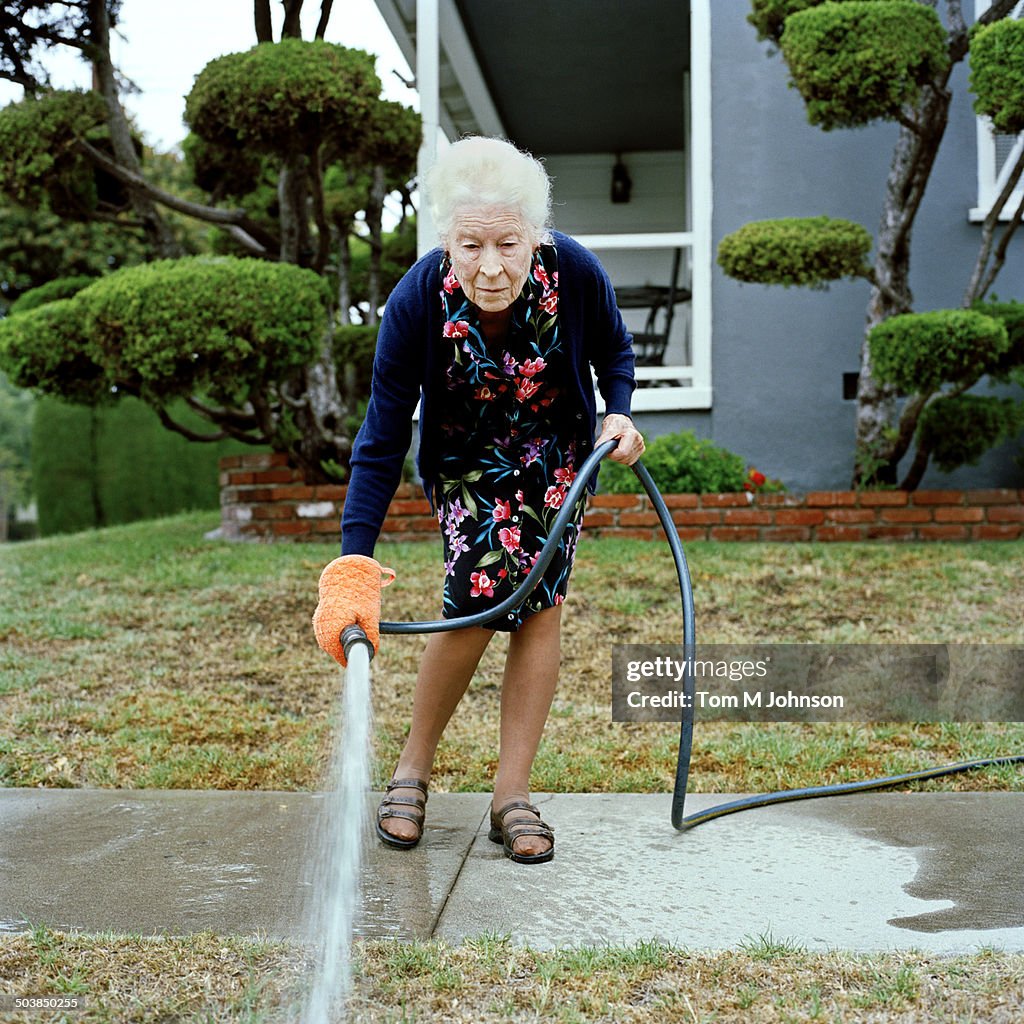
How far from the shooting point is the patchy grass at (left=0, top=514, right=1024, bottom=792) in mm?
2936

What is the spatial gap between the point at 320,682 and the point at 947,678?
201cm

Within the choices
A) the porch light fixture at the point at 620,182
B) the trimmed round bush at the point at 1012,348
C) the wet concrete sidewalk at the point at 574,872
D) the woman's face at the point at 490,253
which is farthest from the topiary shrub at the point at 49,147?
the porch light fixture at the point at 620,182

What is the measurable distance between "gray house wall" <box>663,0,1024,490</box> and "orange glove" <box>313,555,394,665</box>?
457cm

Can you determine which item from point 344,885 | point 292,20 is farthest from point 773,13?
point 344,885

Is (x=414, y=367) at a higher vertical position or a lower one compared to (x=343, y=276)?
lower

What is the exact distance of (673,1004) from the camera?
5.09 feet

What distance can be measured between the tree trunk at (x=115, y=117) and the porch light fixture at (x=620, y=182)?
5323 mm

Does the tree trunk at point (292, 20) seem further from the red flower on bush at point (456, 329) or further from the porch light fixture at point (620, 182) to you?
the porch light fixture at point (620, 182)

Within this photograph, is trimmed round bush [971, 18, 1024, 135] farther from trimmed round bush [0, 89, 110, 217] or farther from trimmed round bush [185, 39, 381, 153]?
→ trimmed round bush [0, 89, 110, 217]

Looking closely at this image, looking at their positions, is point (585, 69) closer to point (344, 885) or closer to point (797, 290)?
point (797, 290)

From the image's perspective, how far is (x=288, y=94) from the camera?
5.11m

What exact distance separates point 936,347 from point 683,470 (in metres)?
1.31

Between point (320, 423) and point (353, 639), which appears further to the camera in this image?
point (320, 423)

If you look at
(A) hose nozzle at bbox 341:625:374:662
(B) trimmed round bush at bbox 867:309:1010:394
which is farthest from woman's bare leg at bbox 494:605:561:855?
(B) trimmed round bush at bbox 867:309:1010:394
